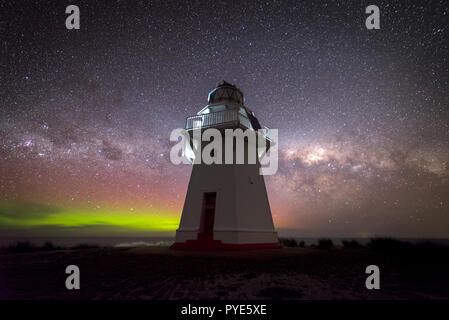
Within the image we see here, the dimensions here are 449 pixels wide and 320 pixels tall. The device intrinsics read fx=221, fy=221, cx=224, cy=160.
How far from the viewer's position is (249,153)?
14.0 metres

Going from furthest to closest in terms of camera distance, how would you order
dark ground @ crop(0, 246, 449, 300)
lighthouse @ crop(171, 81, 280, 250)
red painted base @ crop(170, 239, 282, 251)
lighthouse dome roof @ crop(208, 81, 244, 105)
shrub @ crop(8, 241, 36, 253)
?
lighthouse dome roof @ crop(208, 81, 244, 105), shrub @ crop(8, 241, 36, 253), lighthouse @ crop(171, 81, 280, 250), red painted base @ crop(170, 239, 282, 251), dark ground @ crop(0, 246, 449, 300)

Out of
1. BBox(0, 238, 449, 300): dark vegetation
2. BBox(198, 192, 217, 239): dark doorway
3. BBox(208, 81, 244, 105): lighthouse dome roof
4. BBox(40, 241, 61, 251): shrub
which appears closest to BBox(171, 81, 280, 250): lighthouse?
BBox(198, 192, 217, 239): dark doorway

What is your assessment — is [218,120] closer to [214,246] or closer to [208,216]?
[208,216]

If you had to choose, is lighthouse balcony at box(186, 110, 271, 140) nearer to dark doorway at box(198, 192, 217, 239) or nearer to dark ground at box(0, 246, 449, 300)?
dark doorway at box(198, 192, 217, 239)

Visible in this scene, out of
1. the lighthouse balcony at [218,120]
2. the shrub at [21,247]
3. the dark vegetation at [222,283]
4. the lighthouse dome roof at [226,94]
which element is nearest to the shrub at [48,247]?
the shrub at [21,247]

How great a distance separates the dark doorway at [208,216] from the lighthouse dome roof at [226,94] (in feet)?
23.0

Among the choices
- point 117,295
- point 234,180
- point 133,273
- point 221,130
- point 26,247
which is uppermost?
point 221,130

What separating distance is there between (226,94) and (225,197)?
305 inches

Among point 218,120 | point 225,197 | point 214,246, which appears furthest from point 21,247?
point 218,120

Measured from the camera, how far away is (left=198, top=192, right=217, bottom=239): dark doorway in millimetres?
11931

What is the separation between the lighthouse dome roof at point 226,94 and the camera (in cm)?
1577

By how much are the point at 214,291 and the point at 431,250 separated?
1105 centimetres
